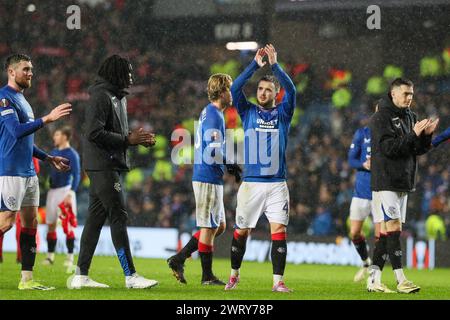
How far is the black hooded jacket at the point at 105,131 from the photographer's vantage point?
8500mm

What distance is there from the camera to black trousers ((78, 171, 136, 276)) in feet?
28.0

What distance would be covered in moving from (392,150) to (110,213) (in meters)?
2.79

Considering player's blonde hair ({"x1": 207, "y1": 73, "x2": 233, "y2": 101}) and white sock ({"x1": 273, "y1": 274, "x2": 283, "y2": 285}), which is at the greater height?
player's blonde hair ({"x1": 207, "y1": 73, "x2": 233, "y2": 101})

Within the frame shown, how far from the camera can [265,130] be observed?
9.02 m

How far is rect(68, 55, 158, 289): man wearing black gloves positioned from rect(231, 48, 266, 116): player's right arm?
1.04 m

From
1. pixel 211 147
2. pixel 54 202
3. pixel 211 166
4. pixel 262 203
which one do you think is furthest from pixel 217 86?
pixel 54 202

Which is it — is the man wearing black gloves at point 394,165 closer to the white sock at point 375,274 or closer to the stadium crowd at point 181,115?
the white sock at point 375,274

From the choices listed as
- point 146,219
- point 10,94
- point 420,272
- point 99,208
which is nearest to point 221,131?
point 99,208

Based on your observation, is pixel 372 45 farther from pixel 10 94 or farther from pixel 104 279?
pixel 10 94

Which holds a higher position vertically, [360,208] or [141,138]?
[141,138]

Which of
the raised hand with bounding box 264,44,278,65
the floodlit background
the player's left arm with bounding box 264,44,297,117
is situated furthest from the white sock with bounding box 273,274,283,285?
the floodlit background

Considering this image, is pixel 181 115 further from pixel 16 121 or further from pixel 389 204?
pixel 16 121

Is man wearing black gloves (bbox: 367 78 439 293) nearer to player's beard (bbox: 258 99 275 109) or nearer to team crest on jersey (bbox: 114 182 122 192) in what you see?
player's beard (bbox: 258 99 275 109)

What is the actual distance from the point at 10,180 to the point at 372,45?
13754 millimetres
